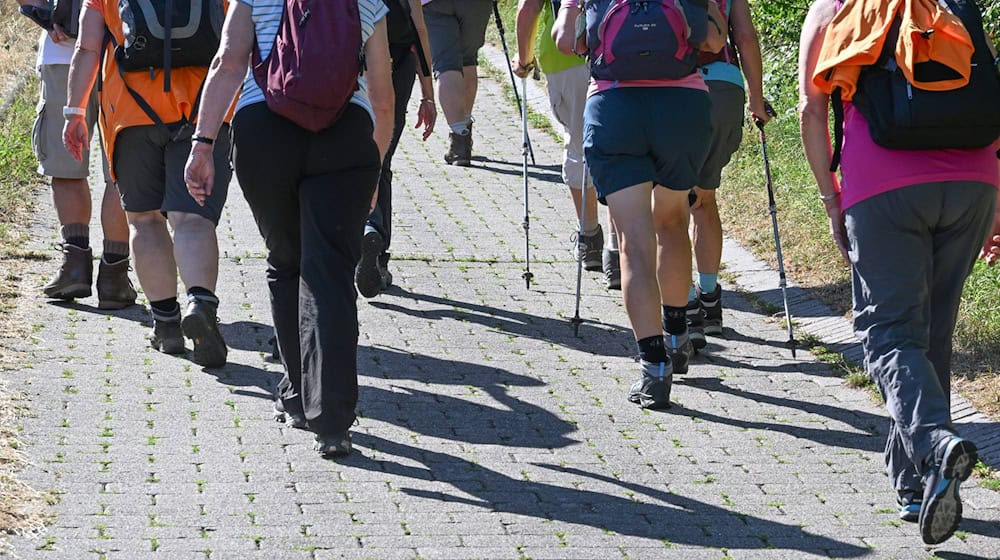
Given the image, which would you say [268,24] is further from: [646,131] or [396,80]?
[396,80]

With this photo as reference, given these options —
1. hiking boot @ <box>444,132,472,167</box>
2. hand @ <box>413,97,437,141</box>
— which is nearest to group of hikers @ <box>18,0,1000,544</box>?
hand @ <box>413,97,437,141</box>

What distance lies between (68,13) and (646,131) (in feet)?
10.5

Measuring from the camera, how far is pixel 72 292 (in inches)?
310

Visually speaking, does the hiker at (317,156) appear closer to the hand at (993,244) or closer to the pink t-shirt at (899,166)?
the pink t-shirt at (899,166)

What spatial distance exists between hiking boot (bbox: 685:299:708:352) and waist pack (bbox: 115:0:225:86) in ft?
8.31

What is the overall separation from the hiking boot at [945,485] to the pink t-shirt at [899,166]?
813mm

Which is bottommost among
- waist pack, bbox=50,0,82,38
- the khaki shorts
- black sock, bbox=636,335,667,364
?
black sock, bbox=636,335,667,364

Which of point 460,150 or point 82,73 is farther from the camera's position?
point 460,150

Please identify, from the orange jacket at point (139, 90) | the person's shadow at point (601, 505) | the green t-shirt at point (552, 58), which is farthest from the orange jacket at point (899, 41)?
the green t-shirt at point (552, 58)

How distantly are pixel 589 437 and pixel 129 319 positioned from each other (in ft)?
8.88

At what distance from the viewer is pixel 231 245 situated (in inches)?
360

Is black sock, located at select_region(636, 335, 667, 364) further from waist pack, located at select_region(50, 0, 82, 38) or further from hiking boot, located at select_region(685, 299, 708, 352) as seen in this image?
waist pack, located at select_region(50, 0, 82, 38)

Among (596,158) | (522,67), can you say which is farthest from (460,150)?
(596,158)

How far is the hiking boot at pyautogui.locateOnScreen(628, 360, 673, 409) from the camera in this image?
20.9 feet
